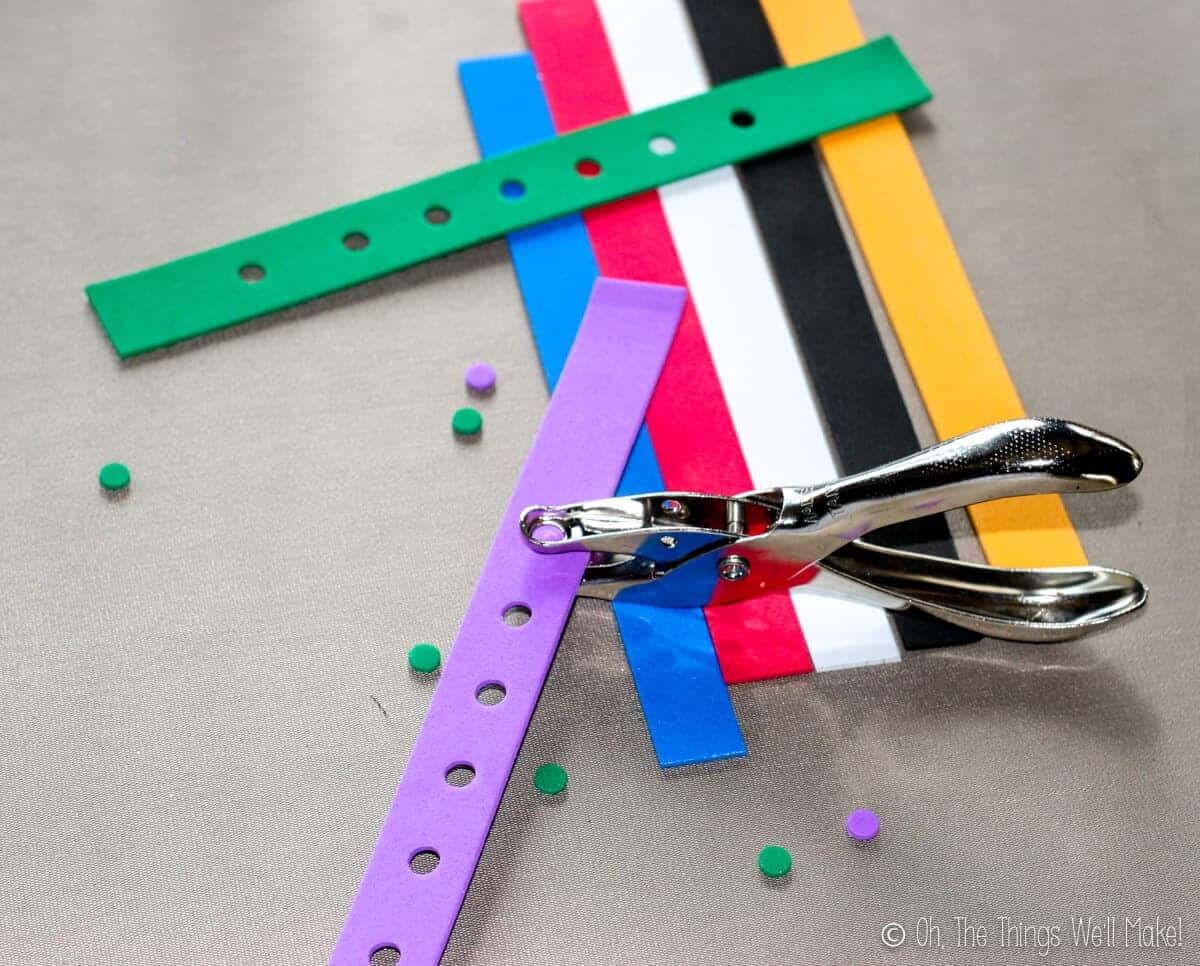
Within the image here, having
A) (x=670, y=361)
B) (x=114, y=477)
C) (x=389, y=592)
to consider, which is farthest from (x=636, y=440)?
(x=114, y=477)

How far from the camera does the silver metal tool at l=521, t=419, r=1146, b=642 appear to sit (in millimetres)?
727

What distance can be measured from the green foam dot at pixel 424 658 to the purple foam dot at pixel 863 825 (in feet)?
0.77

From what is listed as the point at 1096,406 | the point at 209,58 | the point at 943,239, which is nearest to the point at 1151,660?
the point at 1096,406

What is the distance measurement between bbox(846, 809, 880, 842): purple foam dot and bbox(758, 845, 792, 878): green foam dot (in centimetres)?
4

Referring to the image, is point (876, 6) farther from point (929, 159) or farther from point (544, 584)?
point (544, 584)

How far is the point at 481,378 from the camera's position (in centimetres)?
91

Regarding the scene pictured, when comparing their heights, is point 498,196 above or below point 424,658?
above

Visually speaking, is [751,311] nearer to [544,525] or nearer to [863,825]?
[544,525]

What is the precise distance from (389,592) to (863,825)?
29cm

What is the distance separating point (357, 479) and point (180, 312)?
17 centimetres

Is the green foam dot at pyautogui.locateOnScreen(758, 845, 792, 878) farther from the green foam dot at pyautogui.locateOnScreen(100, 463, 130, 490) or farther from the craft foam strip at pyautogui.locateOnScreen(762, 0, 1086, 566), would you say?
the green foam dot at pyautogui.locateOnScreen(100, 463, 130, 490)

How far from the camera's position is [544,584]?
829mm

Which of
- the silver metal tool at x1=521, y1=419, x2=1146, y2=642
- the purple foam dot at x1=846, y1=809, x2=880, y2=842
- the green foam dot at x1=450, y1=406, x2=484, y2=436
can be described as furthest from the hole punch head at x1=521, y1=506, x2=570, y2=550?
the purple foam dot at x1=846, y1=809, x2=880, y2=842

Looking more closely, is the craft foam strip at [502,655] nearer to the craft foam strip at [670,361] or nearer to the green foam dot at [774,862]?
the craft foam strip at [670,361]
